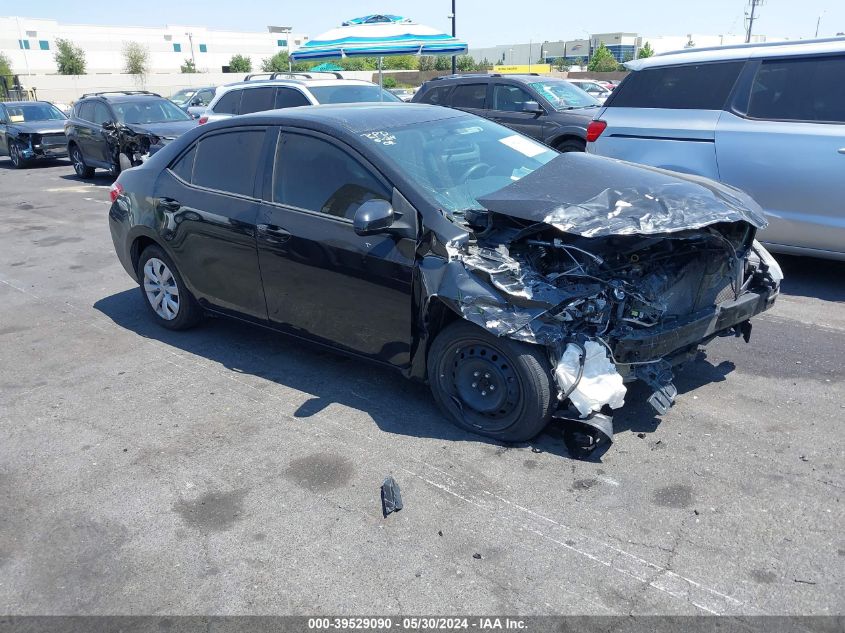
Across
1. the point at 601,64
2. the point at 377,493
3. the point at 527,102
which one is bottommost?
the point at 601,64

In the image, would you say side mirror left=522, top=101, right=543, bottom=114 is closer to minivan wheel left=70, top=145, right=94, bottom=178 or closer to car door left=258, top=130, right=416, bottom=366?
car door left=258, top=130, right=416, bottom=366

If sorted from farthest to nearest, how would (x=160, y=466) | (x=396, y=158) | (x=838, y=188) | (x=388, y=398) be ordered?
(x=838, y=188)
(x=388, y=398)
(x=396, y=158)
(x=160, y=466)

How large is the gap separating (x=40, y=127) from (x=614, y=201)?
705 inches

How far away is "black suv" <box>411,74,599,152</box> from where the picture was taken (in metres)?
11.1

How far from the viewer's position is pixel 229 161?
505 centimetres

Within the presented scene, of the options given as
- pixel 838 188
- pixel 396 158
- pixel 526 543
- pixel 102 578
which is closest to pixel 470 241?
pixel 396 158

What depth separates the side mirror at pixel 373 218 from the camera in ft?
12.9

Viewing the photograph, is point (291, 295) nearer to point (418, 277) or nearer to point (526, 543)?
point (418, 277)

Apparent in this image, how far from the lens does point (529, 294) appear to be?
11.9 ft

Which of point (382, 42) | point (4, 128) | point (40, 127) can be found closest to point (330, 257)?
point (382, 42)

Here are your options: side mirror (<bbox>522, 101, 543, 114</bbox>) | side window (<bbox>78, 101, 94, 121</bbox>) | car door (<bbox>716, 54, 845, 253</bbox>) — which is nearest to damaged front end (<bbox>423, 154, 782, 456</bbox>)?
car door (<bbox>716, 54, 845, 253</bbox>)

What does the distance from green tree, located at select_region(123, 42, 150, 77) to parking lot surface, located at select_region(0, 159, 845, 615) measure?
249 feet

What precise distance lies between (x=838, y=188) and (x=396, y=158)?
12.9 ft

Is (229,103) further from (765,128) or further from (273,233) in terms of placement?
(765,128)
